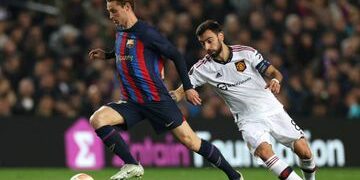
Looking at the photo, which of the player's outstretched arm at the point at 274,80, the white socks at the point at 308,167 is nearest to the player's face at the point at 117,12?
the player's outstretched arm at the point at 274,80

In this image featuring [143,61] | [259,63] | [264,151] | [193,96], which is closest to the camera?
[193,96]

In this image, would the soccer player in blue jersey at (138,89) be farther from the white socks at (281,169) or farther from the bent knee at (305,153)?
the bent knee at (305,153)

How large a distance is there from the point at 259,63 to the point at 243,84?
306 mm

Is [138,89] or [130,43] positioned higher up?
[130,43]

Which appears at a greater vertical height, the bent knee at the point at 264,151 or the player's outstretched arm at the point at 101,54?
the player's outstretched arm at the point at 101,54

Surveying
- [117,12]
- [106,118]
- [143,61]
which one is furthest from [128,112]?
[117,12]

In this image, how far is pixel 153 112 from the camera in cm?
1005

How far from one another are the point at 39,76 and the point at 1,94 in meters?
0.75

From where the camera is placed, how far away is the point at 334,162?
1529 cm

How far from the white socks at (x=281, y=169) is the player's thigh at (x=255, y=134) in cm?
26

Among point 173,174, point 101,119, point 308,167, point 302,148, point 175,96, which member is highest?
point 175,96

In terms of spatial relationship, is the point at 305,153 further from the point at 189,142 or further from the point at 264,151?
the point at 189,142

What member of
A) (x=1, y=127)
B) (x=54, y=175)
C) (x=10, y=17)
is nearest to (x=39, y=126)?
(x=1, y=127)

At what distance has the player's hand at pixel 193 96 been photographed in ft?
31.8
